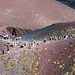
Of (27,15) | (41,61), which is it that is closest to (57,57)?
(41,61)

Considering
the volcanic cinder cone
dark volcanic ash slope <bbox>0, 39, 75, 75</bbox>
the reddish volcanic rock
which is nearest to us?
dark volcanic ash slope <bbox>0, 39, 75, 75</bbox>

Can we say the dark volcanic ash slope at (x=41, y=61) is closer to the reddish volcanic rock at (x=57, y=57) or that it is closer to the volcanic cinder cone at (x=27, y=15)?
the reddish volcanic rock at (x=57, y=57)

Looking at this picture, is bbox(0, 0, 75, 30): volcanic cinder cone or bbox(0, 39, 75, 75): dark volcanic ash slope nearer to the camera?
bbox(0, 39, 75, 75): dark volcanic ash slope

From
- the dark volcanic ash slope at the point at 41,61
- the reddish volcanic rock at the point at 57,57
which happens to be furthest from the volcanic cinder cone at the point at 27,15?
the dark volcanic ash slope at the point at 41,61

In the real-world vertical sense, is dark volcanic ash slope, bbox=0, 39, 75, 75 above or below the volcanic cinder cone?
below

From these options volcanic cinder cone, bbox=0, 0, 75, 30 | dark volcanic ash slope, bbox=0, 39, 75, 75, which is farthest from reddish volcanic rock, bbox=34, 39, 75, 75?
volcanic cinder cone, bbox=0, 0, 75, 30

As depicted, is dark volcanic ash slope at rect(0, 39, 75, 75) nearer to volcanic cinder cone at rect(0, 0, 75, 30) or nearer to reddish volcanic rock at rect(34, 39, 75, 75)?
reddish volcanic rock at rect(34, 39, 75, 75)

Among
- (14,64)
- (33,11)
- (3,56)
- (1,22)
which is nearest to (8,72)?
(14,64)

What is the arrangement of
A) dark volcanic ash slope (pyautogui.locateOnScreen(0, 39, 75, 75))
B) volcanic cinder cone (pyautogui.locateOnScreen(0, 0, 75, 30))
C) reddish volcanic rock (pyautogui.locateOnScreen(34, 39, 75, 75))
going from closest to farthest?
dark volcanic ash slope (pyautogui.locateOnScreen(0, 39, 75, 75))
reddish volcanic rock (pyautogui.locateOnScreen(34, 39, 75, 75))
volcanic cinder cone (pyautogui.locateOnScreen(0, 0, 75, 30))
